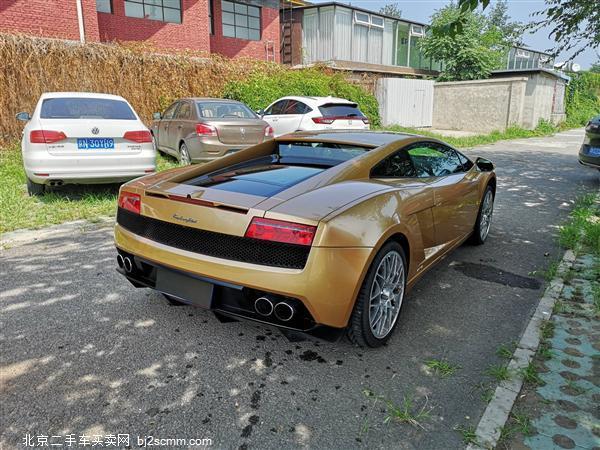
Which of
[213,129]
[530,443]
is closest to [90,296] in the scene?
[530,443]

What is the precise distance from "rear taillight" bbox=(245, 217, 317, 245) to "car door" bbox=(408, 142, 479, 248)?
1.51m

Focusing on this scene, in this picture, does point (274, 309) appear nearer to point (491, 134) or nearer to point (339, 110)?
point (339, 110)

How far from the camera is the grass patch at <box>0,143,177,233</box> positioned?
5781mm

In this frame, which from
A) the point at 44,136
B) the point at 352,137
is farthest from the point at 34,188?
the point at 352,137

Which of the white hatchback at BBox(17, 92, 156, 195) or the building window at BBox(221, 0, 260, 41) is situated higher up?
the building window at BBox(221, 0, 260, 41)

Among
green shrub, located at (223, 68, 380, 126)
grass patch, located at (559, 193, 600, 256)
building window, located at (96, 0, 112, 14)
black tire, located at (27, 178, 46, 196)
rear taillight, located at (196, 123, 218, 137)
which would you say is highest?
building window, located at (96, 0, 112, 14)

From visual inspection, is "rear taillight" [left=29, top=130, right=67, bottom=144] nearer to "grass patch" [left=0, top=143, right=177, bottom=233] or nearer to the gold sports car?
"grass patch" [left=0, top=143, right=177, bottom=233]

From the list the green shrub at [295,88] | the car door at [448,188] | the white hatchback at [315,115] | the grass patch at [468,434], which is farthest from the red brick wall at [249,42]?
the grass patch at [468,434]

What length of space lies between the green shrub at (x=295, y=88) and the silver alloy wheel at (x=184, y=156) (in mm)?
4966

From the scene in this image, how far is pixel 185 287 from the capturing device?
2746 millimetres

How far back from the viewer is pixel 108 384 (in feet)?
8.52

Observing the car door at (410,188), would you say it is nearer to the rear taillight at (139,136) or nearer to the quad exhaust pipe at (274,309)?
the quad exhaust pipe at (274,309)

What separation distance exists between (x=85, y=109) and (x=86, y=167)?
105cm

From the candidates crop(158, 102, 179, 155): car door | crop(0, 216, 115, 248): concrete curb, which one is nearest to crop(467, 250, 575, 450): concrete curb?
crop(0, 216, 115, 248): concrete curb
